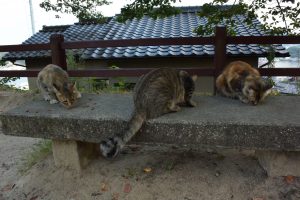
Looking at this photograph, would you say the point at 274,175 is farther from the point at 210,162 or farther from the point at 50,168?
the point at 50,168

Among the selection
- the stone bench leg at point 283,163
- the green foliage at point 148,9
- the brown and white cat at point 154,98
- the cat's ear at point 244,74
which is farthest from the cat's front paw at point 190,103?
the green foliage at point 148,9

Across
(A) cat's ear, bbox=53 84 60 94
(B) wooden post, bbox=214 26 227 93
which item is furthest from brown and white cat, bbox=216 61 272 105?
(A) cat's ear, bbox=53 84 60 94

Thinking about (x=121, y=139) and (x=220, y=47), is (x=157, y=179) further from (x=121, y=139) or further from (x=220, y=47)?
(x=220, y=47)

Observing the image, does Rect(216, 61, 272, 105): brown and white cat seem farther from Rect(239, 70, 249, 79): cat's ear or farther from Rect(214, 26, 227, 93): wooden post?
Rect(214, 26, 227, 93): wooden post

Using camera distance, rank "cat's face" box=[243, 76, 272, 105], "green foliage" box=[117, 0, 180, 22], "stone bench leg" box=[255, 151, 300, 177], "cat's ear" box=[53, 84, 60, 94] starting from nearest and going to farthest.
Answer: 1. "stone bench leg" box=[255, 151, 300, 177]
2. "cat's face" box=[243, 76, 272, 105]
3. "cat's ear" box=[53, 84, 60, 94]
4. "green foliage" box=[117, 0, 180, 22]

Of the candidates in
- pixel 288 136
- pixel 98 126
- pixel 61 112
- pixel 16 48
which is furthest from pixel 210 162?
pixel 16 48

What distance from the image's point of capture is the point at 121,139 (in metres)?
2.71

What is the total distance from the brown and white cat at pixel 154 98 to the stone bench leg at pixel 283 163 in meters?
0.95

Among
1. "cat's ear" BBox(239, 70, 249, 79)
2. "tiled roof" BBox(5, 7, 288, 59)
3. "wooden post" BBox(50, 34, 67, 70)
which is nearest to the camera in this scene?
"cat's ear" BBox(239, 70, 249, 79)

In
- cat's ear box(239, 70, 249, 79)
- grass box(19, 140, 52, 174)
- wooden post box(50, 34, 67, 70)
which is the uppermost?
wooden post box(50, 34, 67, 70)

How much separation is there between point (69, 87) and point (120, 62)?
523 cm

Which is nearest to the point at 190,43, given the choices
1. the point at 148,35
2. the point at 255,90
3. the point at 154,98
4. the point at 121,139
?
the point at 255,90

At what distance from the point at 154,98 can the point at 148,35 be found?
23.2 ft

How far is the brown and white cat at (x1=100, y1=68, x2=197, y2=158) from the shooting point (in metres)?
2.72
